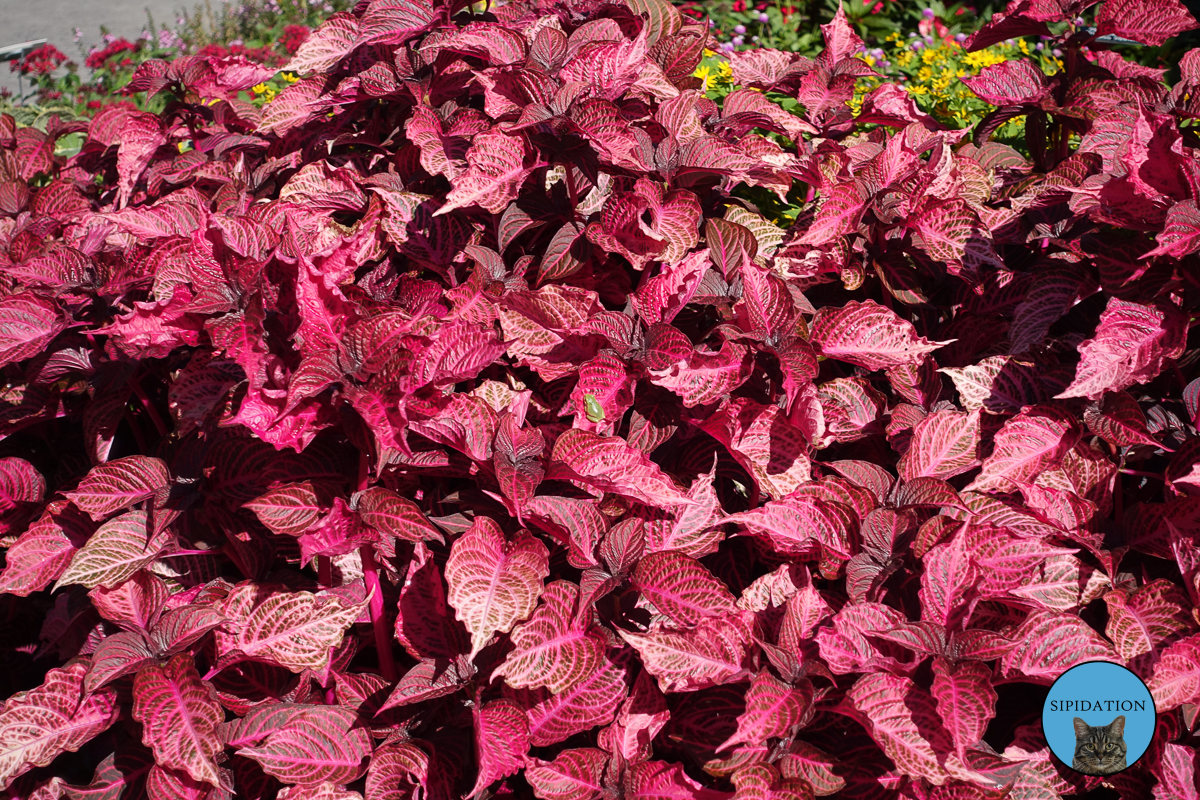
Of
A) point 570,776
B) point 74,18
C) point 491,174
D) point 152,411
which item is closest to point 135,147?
point 152,411

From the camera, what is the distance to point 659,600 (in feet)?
4.04

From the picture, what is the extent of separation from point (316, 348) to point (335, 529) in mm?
239

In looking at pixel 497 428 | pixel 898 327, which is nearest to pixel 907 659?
pixel 898 327

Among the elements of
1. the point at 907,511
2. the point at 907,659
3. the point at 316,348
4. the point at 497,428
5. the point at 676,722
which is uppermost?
the point at 316,348

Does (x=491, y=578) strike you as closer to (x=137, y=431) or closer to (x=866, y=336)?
(x=866, y=336)

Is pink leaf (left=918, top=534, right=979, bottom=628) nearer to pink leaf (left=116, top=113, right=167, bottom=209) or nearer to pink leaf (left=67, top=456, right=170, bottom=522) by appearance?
pink leaf (left=67, top=456, right=170, bottom=522)

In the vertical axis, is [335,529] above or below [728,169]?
below

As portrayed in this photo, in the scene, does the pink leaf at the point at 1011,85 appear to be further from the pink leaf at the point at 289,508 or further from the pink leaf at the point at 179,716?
the pink leaf at the point at 179,716

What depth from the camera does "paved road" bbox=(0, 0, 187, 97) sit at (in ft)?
26.8

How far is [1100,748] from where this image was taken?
4.17 ft

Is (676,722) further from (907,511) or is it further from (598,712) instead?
(907,511)

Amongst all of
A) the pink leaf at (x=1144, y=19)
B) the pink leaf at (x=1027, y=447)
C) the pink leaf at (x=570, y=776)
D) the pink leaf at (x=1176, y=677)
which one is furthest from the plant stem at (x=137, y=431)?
the pink leaf at (x=1144, y=19)

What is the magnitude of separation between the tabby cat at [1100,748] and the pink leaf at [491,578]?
75 centimetres

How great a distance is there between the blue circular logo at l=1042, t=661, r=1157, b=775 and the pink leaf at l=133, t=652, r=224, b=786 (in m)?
1.10
